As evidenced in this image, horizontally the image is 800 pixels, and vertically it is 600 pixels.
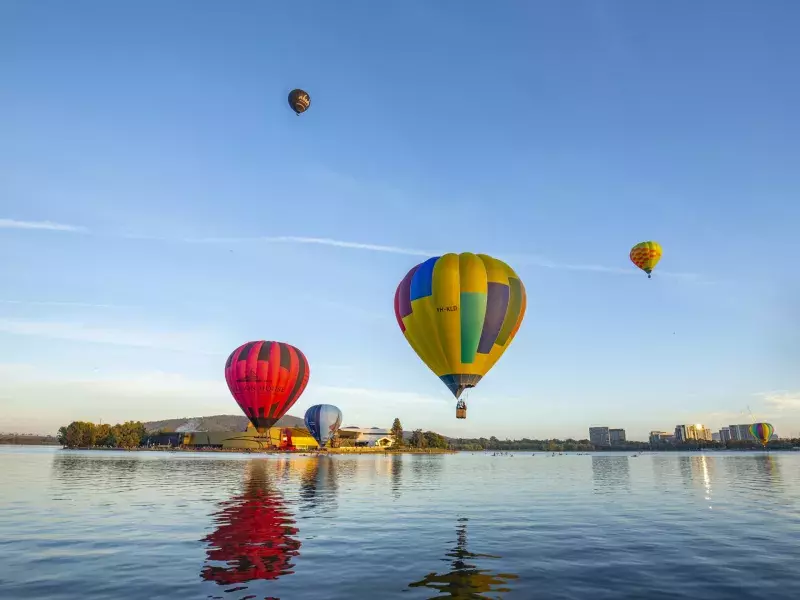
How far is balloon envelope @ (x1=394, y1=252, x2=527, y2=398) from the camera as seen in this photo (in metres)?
41.1

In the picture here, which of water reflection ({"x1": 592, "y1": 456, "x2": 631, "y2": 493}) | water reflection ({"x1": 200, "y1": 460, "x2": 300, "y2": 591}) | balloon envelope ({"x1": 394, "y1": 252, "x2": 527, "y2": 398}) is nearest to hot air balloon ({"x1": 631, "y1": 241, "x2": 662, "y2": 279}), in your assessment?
water reflection ({"x1": 592, "y1": 456, "x2": 631, "y2": 493})

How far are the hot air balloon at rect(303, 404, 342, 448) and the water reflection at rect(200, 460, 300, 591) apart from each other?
11876 centimetres


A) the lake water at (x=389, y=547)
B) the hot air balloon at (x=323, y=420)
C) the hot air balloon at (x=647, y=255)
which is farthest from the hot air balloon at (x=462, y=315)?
the hot air balloon at (x=323, y=420)

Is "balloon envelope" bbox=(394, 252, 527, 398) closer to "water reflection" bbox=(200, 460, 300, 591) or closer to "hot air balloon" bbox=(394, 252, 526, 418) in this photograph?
"hot air balloon" bbox=(394, 252, 526, 418)

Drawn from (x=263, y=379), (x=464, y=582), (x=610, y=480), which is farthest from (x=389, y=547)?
(x=263, y=379)

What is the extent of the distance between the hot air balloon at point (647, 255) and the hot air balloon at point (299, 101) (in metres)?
43.7

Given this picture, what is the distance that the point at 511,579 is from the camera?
1612 centimetres

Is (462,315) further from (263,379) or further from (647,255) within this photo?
(263,379)

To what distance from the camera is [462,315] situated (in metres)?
41.0

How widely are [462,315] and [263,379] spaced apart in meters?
60.4

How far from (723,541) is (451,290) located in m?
23.5

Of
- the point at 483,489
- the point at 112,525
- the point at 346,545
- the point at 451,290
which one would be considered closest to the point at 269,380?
the point at 483,489

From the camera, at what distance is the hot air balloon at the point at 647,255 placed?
218 feet

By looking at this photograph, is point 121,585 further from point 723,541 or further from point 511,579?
point 723,541
